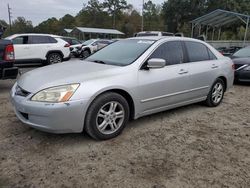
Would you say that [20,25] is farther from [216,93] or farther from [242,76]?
A: [216,93]

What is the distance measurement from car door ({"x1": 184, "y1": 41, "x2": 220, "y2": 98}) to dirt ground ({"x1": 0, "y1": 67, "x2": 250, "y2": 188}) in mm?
684

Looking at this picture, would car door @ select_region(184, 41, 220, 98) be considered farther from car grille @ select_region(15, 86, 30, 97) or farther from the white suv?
the white suv

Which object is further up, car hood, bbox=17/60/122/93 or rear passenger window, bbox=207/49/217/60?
rear passenger window, bbox=207/49/217/60

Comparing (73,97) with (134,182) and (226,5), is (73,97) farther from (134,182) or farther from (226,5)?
(226,5)

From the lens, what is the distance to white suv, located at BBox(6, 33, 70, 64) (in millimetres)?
11023

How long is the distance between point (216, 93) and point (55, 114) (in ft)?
12.0

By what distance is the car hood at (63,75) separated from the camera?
3401 mm

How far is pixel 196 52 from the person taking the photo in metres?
5.02

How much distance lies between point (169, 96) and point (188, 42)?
1239 millimetres

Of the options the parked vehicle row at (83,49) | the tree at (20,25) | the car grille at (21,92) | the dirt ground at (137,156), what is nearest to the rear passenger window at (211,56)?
the dirt ground at (137,156)

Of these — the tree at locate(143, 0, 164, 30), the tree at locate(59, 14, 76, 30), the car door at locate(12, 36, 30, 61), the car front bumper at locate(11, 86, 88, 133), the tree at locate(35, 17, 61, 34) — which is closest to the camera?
the car front bumper at locate(11, 86, 88, 133)

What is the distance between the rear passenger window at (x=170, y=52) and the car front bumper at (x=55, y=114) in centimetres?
161

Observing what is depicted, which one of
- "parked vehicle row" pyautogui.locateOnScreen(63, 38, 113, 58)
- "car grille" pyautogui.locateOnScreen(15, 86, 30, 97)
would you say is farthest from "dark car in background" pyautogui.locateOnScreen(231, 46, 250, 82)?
"parked vehicle row" pyautogui.locateOnScreen(63, 38, 113, 58)

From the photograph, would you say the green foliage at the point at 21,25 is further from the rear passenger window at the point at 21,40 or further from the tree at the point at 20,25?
the rear passenger window at the point at 21,40
